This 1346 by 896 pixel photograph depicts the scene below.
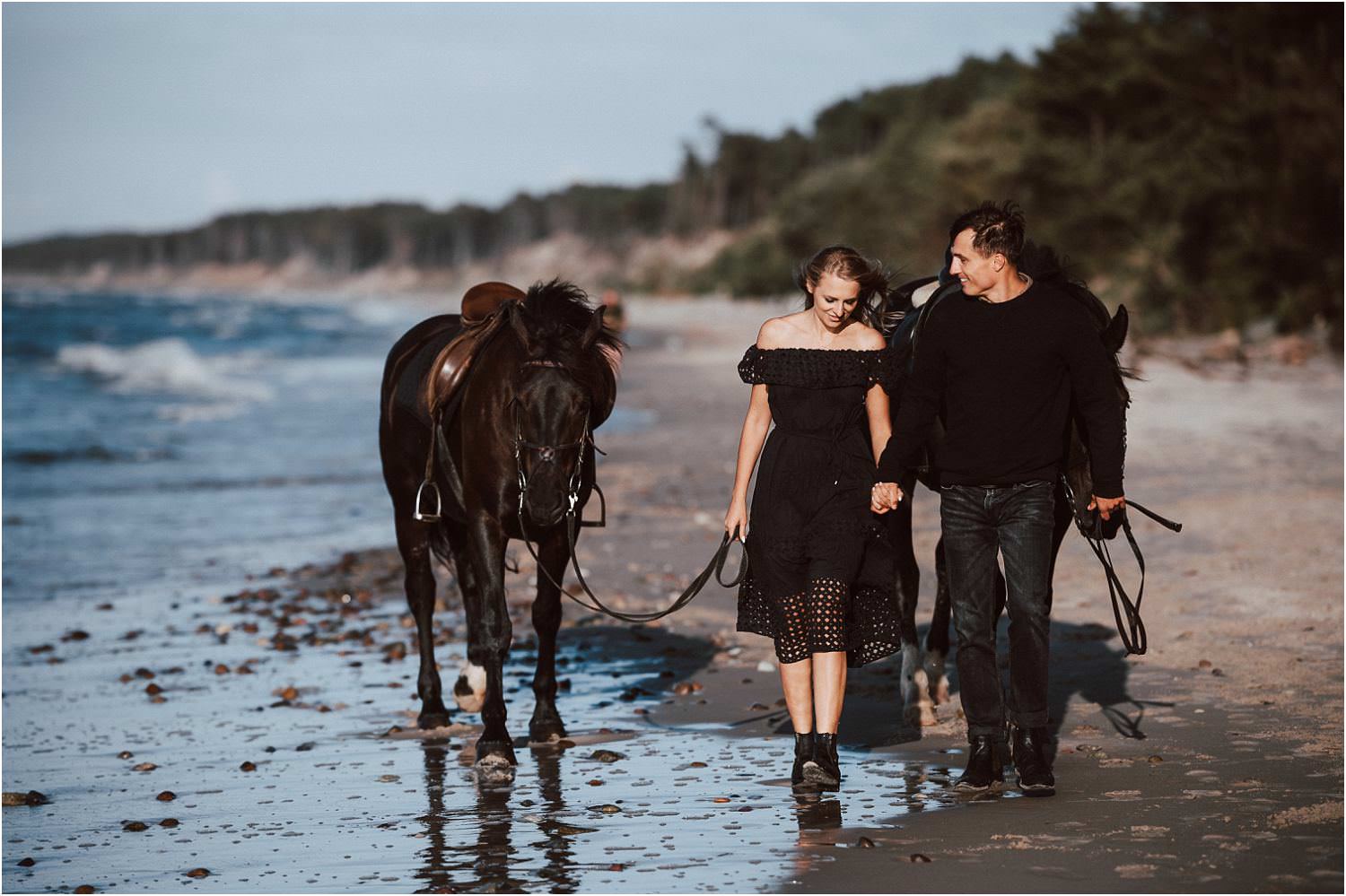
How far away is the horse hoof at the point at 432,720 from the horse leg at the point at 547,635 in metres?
0.46

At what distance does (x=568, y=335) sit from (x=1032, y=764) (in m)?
2.73

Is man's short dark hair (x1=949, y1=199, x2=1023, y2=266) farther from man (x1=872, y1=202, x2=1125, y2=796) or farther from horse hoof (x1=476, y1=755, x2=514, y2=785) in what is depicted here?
horse hoof (x1=476, y1=755, x2=514, y2=785)

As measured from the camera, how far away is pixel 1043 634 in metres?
6.29

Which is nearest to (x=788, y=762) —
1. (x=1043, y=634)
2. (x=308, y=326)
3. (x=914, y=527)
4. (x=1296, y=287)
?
(x=1043, y=634)

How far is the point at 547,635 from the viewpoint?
7.88 meters

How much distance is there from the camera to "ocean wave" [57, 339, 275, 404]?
4003 cm

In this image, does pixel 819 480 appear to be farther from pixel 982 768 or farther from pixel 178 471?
pixel 178 471

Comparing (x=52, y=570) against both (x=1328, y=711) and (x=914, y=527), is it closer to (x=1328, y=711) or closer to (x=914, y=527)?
(x=914, y=527)

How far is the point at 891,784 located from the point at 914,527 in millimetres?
6835

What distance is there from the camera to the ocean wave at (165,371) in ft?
131

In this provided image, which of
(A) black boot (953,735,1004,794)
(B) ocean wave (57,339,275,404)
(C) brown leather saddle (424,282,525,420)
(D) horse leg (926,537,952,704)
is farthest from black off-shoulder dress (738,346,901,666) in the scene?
(B) ocean wave (57,339,275,404)

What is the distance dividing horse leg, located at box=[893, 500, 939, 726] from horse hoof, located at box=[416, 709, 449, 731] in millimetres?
2254

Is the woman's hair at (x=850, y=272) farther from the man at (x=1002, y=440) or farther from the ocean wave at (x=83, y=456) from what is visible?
the ocean wave at (x=83, y=456)

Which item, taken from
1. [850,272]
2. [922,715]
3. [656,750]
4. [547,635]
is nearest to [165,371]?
[547,635]
